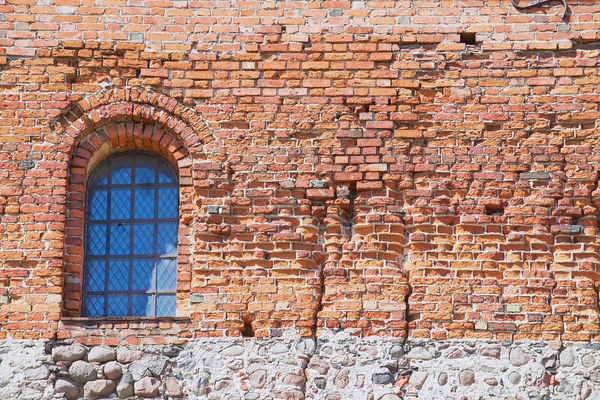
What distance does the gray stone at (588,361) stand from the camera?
32.3 feet

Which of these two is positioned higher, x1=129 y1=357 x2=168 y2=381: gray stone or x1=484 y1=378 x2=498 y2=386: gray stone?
x1=129 y1=357 x2=168 y2=381: gray stone

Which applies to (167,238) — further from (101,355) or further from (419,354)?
(419,354)

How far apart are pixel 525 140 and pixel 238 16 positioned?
259 centimetres

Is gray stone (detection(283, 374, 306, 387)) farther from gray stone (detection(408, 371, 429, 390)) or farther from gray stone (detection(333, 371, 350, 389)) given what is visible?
gray stone (detection(408, 371, 429, 390))

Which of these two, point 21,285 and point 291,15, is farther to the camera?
point 291,15

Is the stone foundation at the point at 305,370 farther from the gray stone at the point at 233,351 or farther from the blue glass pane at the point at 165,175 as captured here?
the blue glass pane at the point at 165,175

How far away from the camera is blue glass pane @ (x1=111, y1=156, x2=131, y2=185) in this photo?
419 inches

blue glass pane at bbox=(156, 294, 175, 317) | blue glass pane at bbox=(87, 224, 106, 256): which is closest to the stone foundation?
blue glass pane at bbox=(156, 294, 175, 317)

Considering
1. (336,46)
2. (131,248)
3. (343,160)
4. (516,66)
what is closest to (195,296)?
(131,248)

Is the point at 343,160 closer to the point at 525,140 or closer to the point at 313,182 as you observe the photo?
the point at 313,182

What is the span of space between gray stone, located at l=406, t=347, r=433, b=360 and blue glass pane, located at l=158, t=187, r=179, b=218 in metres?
2.24

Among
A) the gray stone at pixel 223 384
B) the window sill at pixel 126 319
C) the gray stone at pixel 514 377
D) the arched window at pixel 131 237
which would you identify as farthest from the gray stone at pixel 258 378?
the gray stone at pixel 514 377

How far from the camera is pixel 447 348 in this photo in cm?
988

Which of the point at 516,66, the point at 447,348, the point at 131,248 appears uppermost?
the point at 516,66
